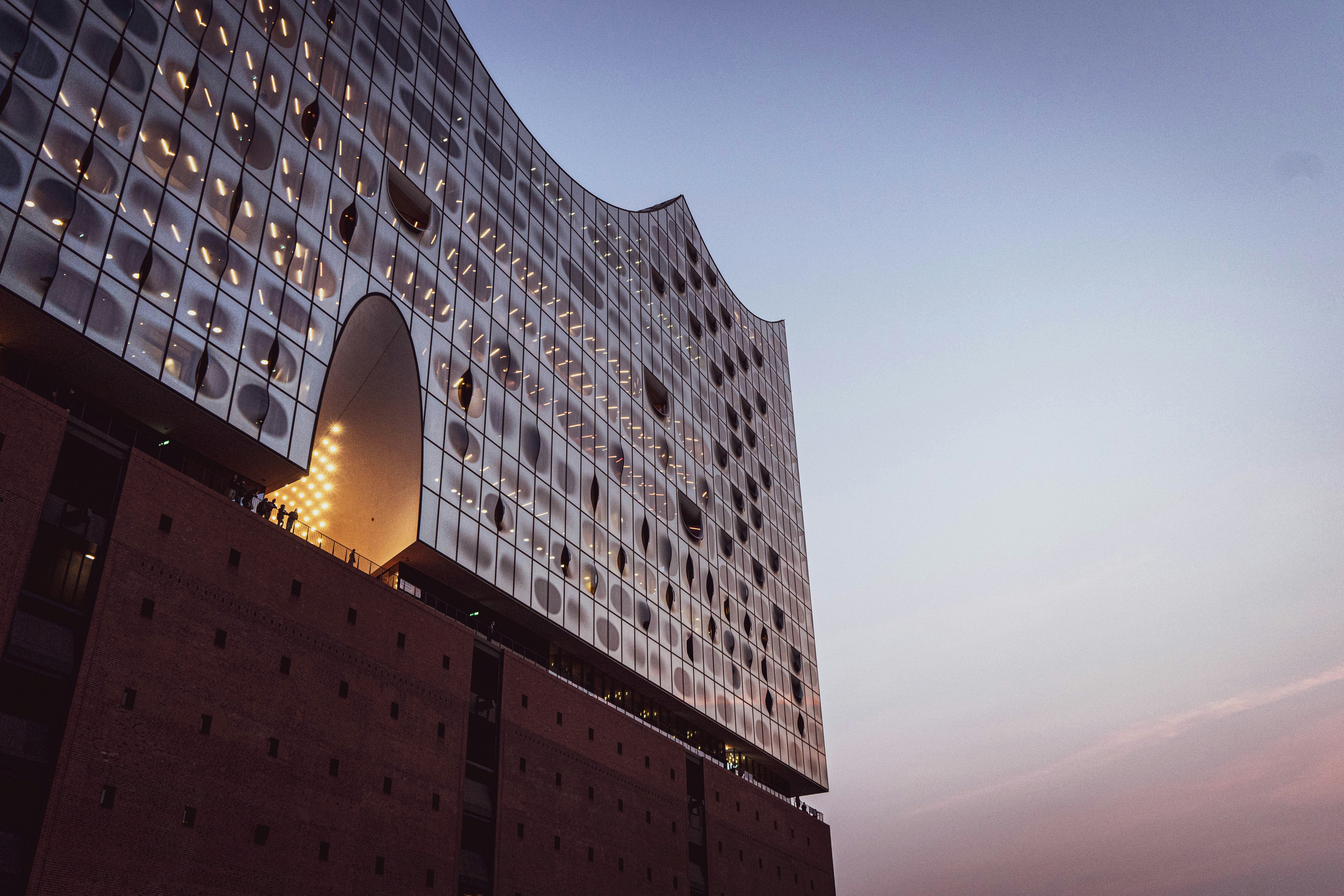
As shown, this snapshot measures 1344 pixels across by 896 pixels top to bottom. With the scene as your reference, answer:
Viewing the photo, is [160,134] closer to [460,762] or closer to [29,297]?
A: [29,297]

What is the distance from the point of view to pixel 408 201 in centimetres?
3803

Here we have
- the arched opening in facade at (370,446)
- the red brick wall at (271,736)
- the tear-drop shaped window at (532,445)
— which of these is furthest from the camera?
the tear-drop shaped window at (532,445)

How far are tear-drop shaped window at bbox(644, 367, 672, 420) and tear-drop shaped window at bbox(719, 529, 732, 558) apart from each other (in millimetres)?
6752

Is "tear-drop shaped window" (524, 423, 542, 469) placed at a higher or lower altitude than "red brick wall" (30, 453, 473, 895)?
higher

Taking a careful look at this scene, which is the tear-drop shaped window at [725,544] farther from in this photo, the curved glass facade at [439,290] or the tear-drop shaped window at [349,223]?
the tear-drop shaped window at [349,223]

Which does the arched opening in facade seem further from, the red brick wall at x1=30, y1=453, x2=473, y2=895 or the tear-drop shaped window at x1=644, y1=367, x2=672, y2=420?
the tear-drop shaped window at x1=644, y1=367, x2=672, y2=420

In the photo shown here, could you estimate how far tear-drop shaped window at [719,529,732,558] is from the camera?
54781mm

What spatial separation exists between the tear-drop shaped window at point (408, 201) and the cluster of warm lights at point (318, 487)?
7.53m

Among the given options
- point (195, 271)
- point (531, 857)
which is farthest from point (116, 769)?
point (531, 857)

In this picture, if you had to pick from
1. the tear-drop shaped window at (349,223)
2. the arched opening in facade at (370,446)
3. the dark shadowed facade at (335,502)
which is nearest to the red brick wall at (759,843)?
the dark shadowed facade at (335,502)

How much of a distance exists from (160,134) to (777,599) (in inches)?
1597

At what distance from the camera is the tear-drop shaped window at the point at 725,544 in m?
54.8

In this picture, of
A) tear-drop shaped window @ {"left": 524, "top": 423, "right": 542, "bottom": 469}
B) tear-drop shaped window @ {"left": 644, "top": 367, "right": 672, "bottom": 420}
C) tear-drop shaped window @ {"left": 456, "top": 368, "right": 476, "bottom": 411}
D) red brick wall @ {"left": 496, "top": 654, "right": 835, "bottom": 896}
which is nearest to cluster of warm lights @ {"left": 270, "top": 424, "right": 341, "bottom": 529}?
tear-drop shaped window @ {"left": 456, "top": 368, "right": 476, "bottom": 411}

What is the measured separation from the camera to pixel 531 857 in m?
33.1
